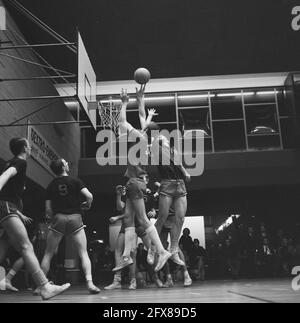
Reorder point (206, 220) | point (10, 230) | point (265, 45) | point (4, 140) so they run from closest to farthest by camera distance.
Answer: point (10, 230) → point (4, 140) → point (265, 45) → point (206, 220)

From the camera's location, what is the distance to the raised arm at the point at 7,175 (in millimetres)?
4406

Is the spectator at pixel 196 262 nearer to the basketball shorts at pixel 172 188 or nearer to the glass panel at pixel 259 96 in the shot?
the basketball shorts at pixel 172 188

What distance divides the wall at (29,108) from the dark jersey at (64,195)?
488 cm

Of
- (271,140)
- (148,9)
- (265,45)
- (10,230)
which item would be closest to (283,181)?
(271,140)

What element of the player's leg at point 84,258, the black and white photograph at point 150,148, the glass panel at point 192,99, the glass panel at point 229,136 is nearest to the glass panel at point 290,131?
the black and white photograph at point 150,148

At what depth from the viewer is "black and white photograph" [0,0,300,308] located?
5551 millimetres

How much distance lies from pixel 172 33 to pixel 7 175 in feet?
30.6

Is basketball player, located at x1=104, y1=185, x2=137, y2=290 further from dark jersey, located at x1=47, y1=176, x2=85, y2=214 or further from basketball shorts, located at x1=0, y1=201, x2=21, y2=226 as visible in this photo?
basketball shorts, located at x1=0, y1=201, x2=21, y2=226

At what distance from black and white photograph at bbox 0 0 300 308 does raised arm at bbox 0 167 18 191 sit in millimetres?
36

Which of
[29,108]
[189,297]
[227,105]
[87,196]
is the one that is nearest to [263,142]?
[227,105]

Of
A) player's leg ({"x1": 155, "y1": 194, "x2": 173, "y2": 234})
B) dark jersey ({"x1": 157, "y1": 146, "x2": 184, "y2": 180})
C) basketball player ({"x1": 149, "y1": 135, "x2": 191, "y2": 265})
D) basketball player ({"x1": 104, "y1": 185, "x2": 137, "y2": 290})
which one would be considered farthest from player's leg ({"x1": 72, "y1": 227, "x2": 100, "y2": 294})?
dark jersey ({"x1": 157, "y1": 146, "x2": 184, "y2": 180})
